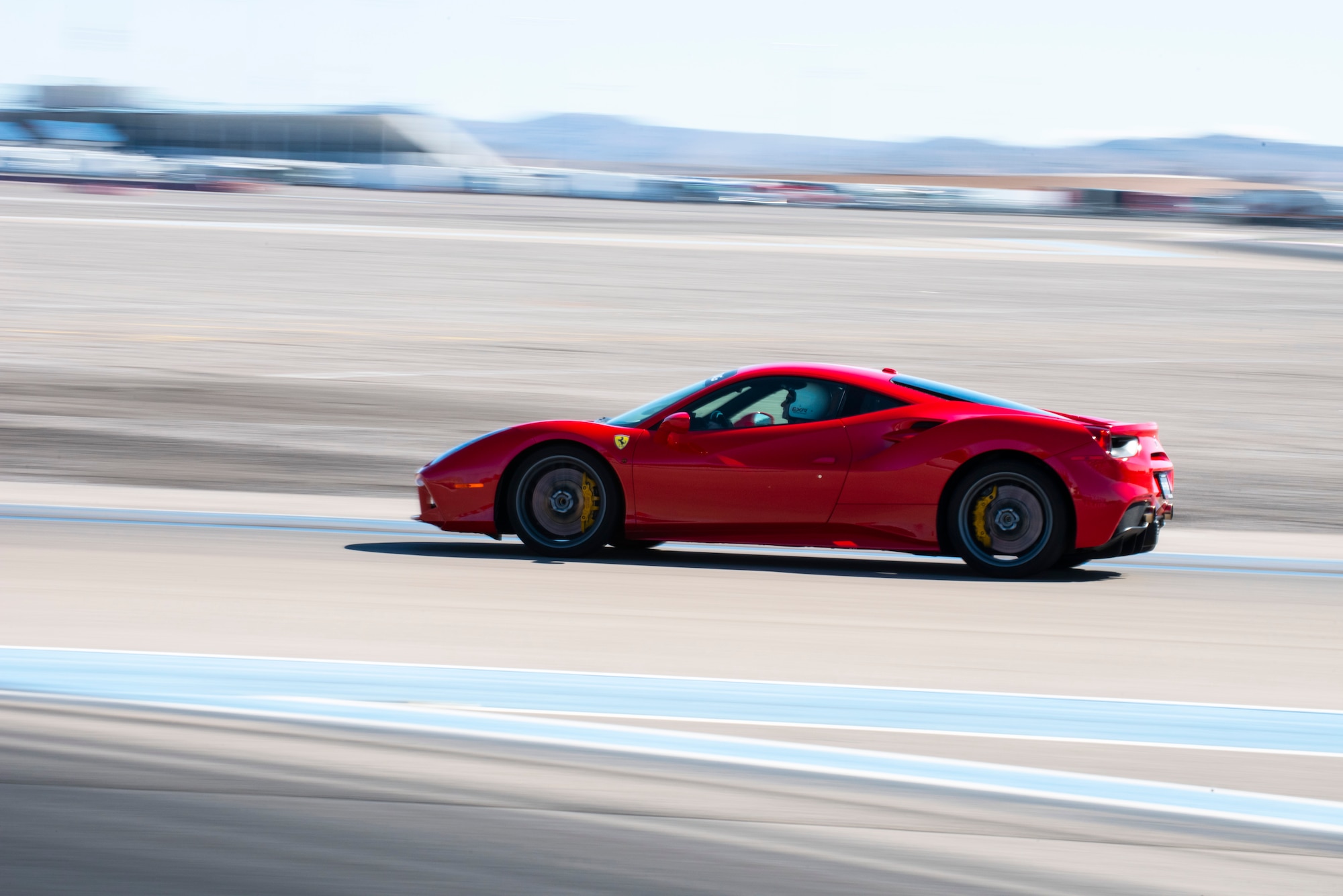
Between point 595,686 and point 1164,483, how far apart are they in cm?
361

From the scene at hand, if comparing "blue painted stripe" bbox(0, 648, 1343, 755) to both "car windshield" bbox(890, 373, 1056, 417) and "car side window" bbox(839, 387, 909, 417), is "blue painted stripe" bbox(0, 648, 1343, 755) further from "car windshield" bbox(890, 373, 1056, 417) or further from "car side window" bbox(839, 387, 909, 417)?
"car windshield" bbox(890, 373, 1056, 417)

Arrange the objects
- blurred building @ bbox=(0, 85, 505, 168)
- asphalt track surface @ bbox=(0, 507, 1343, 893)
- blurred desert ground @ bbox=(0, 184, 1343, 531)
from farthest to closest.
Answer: blurred building @ bbox=(0, 85, 505, 168) < blurred desert ground @ bbox=(0, 184, 1343, 531) < asphalt track surface @ bbox=(0, 507, 1343, 893)

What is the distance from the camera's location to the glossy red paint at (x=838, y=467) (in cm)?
765

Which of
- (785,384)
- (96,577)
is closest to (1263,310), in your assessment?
(785,384)

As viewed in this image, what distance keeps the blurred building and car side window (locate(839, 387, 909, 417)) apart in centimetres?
8613

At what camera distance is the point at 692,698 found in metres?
5.45

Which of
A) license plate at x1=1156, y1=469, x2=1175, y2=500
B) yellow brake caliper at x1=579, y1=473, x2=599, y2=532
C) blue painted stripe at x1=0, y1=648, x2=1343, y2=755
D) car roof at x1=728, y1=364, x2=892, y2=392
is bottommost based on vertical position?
blue painted stripe at x1=0, y1=648, x2=1343, y2=755

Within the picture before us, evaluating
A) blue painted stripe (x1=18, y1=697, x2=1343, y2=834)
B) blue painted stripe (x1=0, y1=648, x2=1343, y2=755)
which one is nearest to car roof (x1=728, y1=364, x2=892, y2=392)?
blue painted stripe (x1=0, y1=648, x2=1343, y2=755)

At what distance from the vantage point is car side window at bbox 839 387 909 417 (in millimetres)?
7922

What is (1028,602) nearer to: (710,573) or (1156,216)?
(710,573)

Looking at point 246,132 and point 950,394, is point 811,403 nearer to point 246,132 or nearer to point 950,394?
point 950,394

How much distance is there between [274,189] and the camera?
183ft

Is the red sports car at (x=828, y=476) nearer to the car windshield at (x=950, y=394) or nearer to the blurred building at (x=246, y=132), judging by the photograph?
the car windshield at (x=950, y=394)

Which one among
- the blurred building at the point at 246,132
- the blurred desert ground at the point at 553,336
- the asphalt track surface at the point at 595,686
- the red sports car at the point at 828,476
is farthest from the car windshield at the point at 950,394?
the blurred building at the point at 246,132
